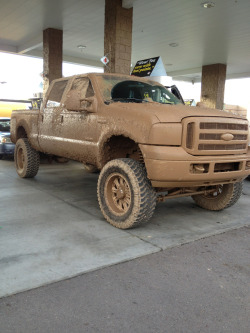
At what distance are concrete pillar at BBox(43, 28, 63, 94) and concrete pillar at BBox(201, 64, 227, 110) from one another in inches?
345

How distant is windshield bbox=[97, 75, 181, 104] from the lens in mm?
4695

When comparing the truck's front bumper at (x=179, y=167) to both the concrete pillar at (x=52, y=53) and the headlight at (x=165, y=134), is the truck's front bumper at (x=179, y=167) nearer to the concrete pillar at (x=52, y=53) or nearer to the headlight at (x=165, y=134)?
the headlight at (x=165, y=134)

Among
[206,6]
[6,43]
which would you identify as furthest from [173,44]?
[6,43]

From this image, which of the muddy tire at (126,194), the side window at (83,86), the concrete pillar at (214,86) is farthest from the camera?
the concrete pillar at (214,86)

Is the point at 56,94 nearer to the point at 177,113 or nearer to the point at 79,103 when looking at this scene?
the point at 79,103

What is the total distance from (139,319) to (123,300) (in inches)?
10.1

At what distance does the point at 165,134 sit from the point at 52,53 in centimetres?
1117

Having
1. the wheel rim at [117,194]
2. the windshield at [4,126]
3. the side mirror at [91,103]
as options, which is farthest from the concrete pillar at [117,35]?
the wheel rim at [117,194]

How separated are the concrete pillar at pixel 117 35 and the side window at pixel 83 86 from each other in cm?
385

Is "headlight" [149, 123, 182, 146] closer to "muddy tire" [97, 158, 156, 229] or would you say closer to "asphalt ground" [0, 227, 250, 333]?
"muddy tire" [97, 158, 156, 229]

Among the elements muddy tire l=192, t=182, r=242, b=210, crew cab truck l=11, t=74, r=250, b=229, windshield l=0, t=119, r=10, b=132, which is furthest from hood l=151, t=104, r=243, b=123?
windshield l=0, t=119, r=10, b=132

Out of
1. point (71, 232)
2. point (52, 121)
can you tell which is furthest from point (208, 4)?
point (71, 232)

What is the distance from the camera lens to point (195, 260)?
10.6ft

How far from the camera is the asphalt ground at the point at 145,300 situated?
7.10 ft
